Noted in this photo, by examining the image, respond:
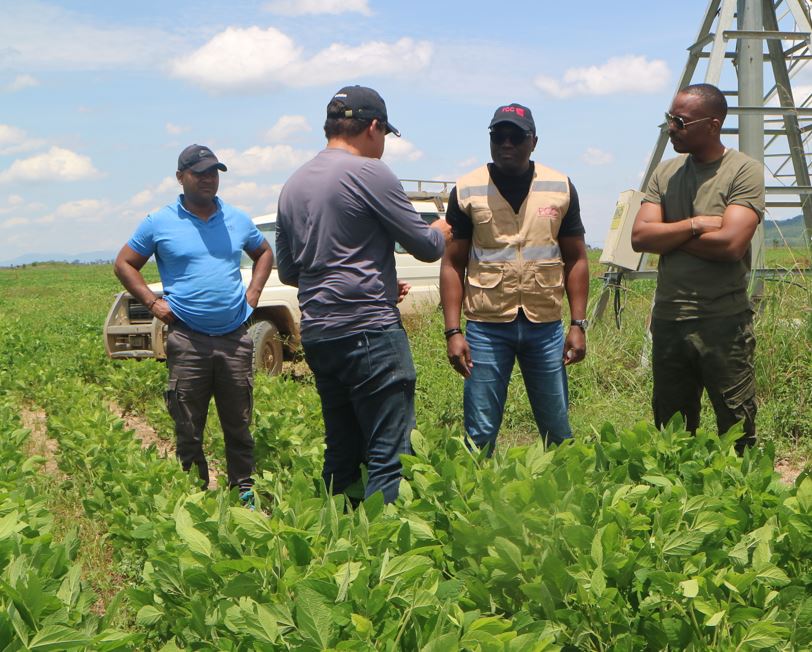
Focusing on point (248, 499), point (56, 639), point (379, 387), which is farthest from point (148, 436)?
point (56, 639)

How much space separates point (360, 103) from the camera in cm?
349

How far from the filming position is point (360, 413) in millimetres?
3520

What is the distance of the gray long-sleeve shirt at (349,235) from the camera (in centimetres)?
342

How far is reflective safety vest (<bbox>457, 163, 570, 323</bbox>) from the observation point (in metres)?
4.09

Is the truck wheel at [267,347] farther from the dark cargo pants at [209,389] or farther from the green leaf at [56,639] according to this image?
the green leaf at [56,639]

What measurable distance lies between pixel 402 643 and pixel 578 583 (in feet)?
1.67

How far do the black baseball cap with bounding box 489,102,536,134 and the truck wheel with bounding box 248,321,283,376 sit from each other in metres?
5.47

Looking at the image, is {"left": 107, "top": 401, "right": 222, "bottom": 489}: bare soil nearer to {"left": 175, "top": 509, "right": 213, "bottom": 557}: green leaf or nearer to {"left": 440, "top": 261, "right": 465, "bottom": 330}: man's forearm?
{"left": 440, "top": 261, "right": 465, "bottom": 330}: man's forearm

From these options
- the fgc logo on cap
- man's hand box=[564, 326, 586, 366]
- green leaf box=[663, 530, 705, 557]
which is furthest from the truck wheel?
green leaf box=[663, 530, 705, 557]

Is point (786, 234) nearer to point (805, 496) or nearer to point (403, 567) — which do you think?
point (805, 496)

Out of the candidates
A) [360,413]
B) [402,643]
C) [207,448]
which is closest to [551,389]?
[360,413]

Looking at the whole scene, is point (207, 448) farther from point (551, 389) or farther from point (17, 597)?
point (17, 597)

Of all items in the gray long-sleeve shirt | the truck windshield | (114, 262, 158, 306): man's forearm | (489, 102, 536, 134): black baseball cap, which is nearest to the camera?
the gray long-sleeve shirt

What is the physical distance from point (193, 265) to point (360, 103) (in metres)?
1.84
